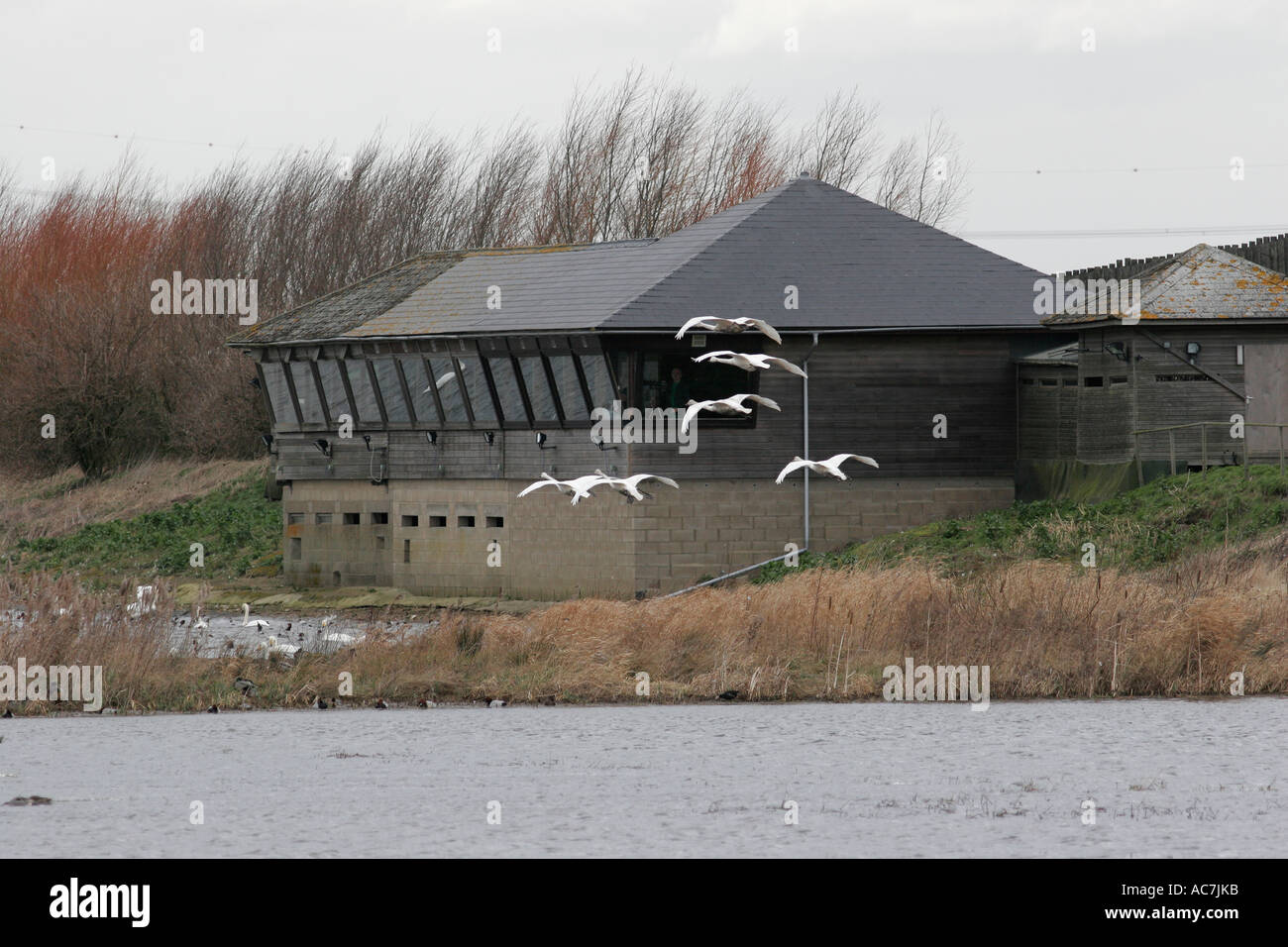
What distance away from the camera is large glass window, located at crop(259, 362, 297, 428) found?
141ft

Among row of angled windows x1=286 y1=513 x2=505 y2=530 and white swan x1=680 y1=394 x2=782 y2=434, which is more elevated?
white swan x1=680 y1=394 x2=782 y2=434

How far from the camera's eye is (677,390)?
122ft

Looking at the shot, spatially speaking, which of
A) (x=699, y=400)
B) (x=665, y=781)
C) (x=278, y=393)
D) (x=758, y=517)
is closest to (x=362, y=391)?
(x=278, y=393)

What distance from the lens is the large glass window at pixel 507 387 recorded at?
38188 millimetres

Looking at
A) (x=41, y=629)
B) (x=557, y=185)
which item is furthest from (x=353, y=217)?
(x=41, y=629)

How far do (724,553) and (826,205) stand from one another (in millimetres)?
8742

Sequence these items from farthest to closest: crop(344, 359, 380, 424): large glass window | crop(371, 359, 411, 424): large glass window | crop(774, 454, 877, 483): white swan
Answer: crop(344, 359, 380, 424): large glass window
crop(371, 359, 411, 424): large glass window
crop(774, 454, 877, 483): white swan

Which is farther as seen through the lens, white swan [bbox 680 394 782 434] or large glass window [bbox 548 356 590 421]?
large glass window [bbox 548 356 590 421]

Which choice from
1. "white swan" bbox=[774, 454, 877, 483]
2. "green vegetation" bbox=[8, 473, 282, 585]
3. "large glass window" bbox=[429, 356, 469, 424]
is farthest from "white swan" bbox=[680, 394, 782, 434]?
"green vegetation" bbox=[8, 473, 282, 585]

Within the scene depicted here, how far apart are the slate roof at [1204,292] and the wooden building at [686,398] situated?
8.11 ft

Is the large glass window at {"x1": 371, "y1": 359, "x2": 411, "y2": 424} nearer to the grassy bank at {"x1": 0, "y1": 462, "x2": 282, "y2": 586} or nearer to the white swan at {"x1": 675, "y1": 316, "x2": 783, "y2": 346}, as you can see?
the grassy bank at {"x1": 0, "y1": 462, "x2": 282, "y2": 586}

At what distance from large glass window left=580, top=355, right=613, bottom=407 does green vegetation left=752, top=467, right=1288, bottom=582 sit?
4250mm
